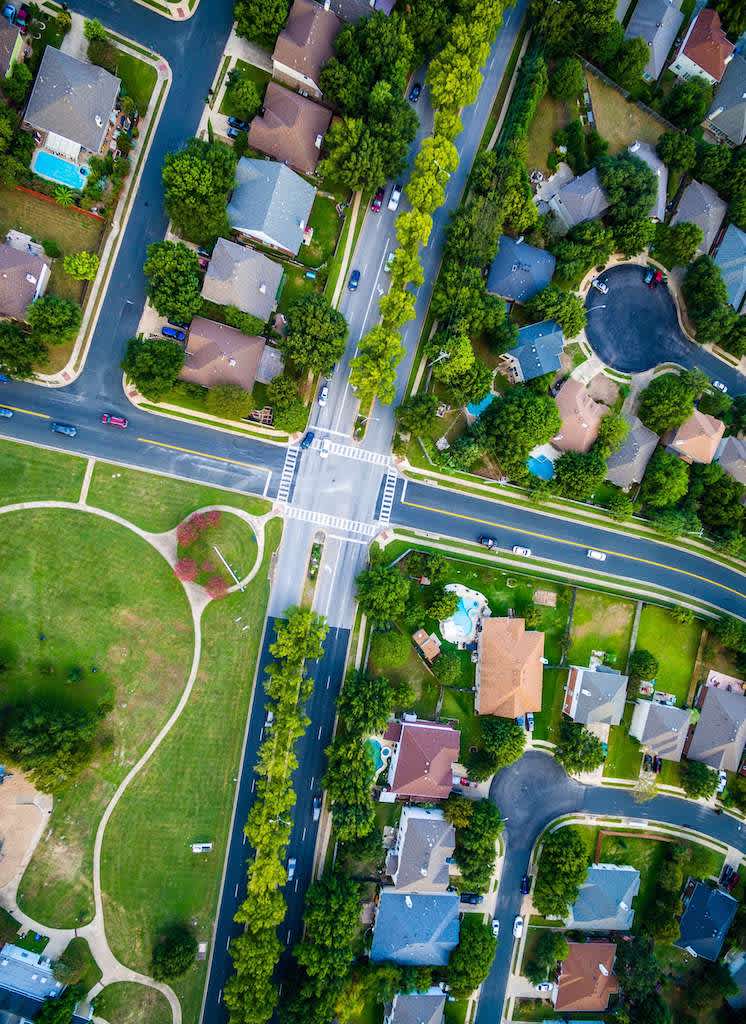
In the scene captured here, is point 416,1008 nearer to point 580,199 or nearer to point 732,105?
point 580,199

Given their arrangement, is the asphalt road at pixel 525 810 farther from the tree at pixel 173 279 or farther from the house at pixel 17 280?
the house at pixel 17 280

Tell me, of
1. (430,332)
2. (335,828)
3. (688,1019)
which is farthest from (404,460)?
(688,1019)

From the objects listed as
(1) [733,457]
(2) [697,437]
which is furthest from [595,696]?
(1) [733,457]

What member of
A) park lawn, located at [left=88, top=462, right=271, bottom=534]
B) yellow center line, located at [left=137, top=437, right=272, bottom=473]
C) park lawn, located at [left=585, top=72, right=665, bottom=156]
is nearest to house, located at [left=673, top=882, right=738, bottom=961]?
yellow center line, located at [left=137, top=437, right=272, bottom=473]

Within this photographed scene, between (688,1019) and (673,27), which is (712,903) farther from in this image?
(673,27)

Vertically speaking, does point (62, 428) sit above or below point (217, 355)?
below

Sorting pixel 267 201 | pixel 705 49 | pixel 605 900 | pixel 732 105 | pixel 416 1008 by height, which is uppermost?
pixel 705 49

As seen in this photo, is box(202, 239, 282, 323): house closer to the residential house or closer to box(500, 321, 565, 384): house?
box(500, 321, 565, 384): house
